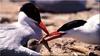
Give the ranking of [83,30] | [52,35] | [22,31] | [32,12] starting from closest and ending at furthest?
1. [22,31]
2. [32,12]
3. [52,35]
4. [83,30]

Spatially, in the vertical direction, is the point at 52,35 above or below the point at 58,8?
above

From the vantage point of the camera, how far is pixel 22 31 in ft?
11.8

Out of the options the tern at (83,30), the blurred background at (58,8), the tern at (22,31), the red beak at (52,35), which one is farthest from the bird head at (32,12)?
the blurred background at (58,8)

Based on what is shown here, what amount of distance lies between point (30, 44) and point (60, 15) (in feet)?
13.0

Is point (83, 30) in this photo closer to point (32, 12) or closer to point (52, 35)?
point (52, 35)

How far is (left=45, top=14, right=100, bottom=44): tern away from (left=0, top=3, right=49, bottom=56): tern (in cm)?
36

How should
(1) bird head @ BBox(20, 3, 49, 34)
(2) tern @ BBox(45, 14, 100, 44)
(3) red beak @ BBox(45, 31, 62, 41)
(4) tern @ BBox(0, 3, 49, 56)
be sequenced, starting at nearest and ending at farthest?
(4) tern @ BBox(0, 3, 49, 56) < (1) bird head @ BBox(20, 3, 49, 34) < (3) red beak @ BBox(45, 31, 62, 41) < (2) tern @ BBox(45, 14, 100, 44)

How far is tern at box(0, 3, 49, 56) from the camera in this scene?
3.40 m

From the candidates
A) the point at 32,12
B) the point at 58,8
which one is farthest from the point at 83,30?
the point at 58,8

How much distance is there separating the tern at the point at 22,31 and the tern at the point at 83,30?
355 millimetres

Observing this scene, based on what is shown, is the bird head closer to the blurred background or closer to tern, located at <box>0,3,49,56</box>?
tern, located at <box>0,3,49,56</box>

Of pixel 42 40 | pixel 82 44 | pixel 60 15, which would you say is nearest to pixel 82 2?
pixel 60 15

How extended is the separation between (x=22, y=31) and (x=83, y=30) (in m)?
1.00

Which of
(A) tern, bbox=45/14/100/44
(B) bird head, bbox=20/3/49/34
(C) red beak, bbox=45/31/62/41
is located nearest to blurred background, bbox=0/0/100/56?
(A) tern, bbox=45/14/100/44
